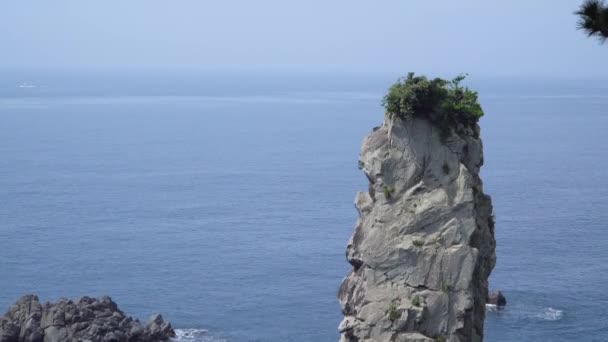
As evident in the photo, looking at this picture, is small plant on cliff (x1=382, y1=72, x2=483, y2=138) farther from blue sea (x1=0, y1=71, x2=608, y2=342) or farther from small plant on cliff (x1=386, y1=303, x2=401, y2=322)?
blue sea (x1=0, y1=71, x2=608, y2=342)

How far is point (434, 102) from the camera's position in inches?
1633

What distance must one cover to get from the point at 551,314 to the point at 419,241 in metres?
40.4

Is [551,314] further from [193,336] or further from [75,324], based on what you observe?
[75,324]

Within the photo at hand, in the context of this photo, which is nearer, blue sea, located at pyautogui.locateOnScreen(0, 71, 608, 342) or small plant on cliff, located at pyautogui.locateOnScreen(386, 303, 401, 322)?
small plant on cliff, located at pyautogui.locateOnScreen(386, 303, 401, 322)

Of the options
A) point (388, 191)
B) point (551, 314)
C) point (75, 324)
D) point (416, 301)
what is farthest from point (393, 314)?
point (551, 314)

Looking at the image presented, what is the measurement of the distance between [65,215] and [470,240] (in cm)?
8072

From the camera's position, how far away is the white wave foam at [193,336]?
72.2 meters

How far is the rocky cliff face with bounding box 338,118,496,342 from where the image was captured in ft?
130

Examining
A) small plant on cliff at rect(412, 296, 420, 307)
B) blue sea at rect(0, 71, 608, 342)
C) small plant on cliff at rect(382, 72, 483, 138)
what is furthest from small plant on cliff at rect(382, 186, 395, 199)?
blue sea at rect(0, 71, 608, 342)

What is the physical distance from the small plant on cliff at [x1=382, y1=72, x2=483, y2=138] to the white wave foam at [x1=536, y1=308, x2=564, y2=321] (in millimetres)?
38503

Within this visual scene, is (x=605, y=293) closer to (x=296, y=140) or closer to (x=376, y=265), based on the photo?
(x=376, y=265)

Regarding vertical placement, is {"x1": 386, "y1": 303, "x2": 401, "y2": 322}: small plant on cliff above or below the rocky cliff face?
below

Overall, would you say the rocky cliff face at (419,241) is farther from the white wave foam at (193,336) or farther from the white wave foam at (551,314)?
the white wave foam at (551,314)

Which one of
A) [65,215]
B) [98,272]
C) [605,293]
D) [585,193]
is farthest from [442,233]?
[585,193]
